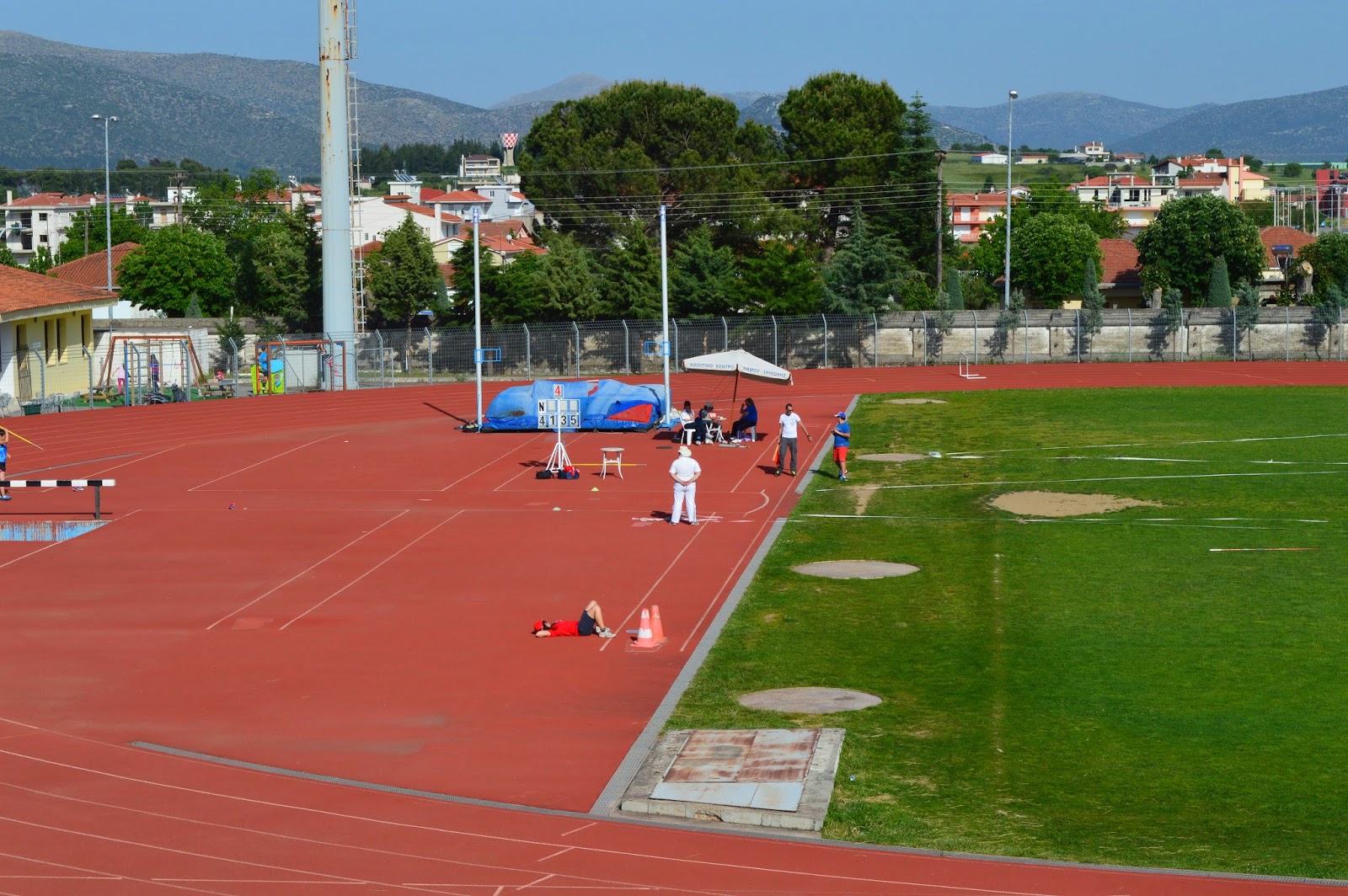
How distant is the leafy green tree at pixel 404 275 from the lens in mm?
69312

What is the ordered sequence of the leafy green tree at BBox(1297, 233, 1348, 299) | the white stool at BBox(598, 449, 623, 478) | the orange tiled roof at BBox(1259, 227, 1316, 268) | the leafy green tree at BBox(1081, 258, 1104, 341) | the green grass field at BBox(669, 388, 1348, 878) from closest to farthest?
the green grass field at BBox(669, 388, 1348, 878) → the white stool at BBox(598, 449, 623, 478) → the leafy green tree at BBox(1081, 258, 1104, 341) → the leafy green tree at BBox(1297, 233, 1348, 299) → the orange tiled roof at BBox(1259, 227, 1316, 268)

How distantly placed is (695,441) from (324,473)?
936 cm

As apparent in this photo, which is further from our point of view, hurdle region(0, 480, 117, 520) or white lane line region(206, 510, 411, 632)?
hurdle region(0, 480, 117, 520)

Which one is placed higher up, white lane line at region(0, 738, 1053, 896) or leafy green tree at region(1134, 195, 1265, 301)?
leafy green tree at region(1134, 195, 1265, 301)

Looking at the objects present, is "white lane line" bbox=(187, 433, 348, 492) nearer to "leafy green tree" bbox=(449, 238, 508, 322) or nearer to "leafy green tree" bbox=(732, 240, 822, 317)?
"leafy green tree" bbox=(449, 238, 508, 322)

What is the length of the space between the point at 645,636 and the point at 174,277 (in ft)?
215

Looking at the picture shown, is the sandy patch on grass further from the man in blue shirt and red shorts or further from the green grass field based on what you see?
the man in blue shirt and red shorts

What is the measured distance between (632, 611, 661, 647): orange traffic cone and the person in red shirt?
551 mm

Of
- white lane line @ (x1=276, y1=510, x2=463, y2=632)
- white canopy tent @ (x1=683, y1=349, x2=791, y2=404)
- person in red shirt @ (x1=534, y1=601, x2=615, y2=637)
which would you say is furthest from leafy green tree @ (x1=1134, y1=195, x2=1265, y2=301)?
person in red shirt @ (x1=534, y1=601, x2=615, y2=637)

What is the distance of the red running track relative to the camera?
1216 centimetres

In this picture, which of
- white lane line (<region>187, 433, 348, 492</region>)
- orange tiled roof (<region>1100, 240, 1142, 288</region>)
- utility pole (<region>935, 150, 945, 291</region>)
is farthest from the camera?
orange tiled roof (<region>1100, 240, 1142, 288</region>)

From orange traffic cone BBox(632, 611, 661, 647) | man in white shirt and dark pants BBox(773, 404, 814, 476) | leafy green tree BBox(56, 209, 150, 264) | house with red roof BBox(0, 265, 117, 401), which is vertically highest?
leafy green tree BBox(56, 209, 150, 264)

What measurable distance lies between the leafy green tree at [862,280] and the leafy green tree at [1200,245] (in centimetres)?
2759

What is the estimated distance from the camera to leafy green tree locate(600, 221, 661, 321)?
2569 inches
